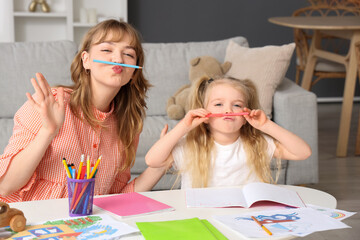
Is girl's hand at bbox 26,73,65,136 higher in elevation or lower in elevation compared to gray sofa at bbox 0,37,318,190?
higher

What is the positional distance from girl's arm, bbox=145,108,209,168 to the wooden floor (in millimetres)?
1065

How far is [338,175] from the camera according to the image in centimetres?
378

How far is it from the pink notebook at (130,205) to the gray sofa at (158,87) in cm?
141

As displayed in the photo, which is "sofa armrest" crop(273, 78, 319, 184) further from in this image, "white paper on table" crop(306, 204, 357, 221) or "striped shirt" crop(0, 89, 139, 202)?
"white paper on table" crop(306, 204, 357, 221)

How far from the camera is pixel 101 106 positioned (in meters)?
1.85

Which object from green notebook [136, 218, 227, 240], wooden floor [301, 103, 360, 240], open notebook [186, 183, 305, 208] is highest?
green notebook [136, 218, 227, 240]

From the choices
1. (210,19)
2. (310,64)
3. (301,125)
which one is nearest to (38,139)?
(301,125)

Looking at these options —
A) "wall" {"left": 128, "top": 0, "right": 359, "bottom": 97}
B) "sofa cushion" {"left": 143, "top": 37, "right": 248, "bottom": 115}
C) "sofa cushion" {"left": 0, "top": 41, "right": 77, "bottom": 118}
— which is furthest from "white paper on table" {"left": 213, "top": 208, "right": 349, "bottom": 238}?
"wall" {"left": 128, "top": 0, "right": 359, "bottom": 97}

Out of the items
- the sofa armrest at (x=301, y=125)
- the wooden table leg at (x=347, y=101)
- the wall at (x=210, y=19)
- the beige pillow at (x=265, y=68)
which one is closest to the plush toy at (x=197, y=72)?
the beige pillow at (x=265, y=68)

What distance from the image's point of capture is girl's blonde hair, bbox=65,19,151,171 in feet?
5.82

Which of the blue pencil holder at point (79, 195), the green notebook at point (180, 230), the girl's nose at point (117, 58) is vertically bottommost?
the green notebook at point (180, 230)

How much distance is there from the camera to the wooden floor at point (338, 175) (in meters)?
2.73

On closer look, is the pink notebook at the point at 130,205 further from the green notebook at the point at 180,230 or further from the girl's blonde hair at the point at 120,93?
the girl's blonde hair at the point at 120,93

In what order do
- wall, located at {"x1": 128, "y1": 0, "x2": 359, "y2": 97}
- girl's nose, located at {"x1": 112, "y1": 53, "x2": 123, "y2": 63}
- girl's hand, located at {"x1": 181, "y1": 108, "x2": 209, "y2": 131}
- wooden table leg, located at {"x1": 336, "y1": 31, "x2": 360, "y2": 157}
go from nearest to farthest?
1. girl's nose, located at {"x1": 112, "y1": 53, "x2": 123, "y2": 63}
2. girl's hand, located at {"x1": 181, "y1": 108, "x2": 209, "y2": 131}
3. wooden table leg, located at {"x1": 336, "y1": 31, "x2": 360, "y2": 157}
4. wall, located at {"x1": 128, "y1": 0, "x2": 359, "y2": 97}
